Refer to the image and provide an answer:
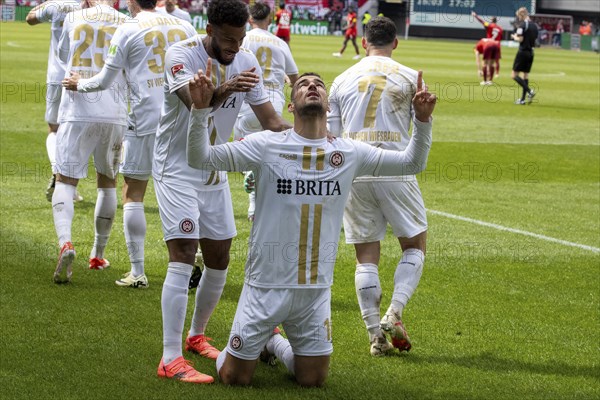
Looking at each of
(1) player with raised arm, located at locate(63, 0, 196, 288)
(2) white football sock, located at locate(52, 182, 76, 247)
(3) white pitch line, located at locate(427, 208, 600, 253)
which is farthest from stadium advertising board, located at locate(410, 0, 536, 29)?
(1) player with raised arm, located at locate(63, 0, 196, 288)

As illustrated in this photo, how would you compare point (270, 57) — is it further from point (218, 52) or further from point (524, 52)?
point (524, 52)

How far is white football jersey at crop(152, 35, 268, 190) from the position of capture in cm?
565

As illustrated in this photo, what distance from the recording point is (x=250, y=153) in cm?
535

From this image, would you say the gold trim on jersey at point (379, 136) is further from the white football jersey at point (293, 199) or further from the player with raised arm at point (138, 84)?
the player with raised arm at point (138, 84)

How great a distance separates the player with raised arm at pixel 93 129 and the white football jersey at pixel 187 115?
2363 mm

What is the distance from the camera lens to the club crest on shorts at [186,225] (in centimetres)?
567

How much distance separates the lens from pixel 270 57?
11031 millimetres

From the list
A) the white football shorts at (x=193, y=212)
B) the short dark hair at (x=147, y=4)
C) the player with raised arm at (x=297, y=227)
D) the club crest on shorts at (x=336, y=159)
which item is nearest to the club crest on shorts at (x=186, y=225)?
the white football shorts at (x=193, y=212)

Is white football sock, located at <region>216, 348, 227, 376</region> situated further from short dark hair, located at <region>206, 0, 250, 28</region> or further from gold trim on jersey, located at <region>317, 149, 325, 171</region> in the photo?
short dark hair, located at <region>206, 0, 250, 28</region>

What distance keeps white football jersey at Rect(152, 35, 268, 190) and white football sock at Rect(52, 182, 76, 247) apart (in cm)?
225

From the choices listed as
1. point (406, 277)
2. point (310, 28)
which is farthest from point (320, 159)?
point (310, 28)

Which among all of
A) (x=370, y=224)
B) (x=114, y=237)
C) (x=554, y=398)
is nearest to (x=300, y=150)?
(x=370, y=224)

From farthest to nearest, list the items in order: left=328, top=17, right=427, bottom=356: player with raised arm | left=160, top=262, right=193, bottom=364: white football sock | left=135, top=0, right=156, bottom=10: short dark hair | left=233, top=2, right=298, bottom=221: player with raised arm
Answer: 1. left=233, top=2, right=298, bottom=221: player with raised arm
2. left=135, top=0, right=156, bottom=10: short dark hair
3. left=328, top=17, right=427, bottom=356: player with raised arm
4. left=160, top=262, right=193, bottom=364: white football sock

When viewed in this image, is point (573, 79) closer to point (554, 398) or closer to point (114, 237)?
point (114, 237)
